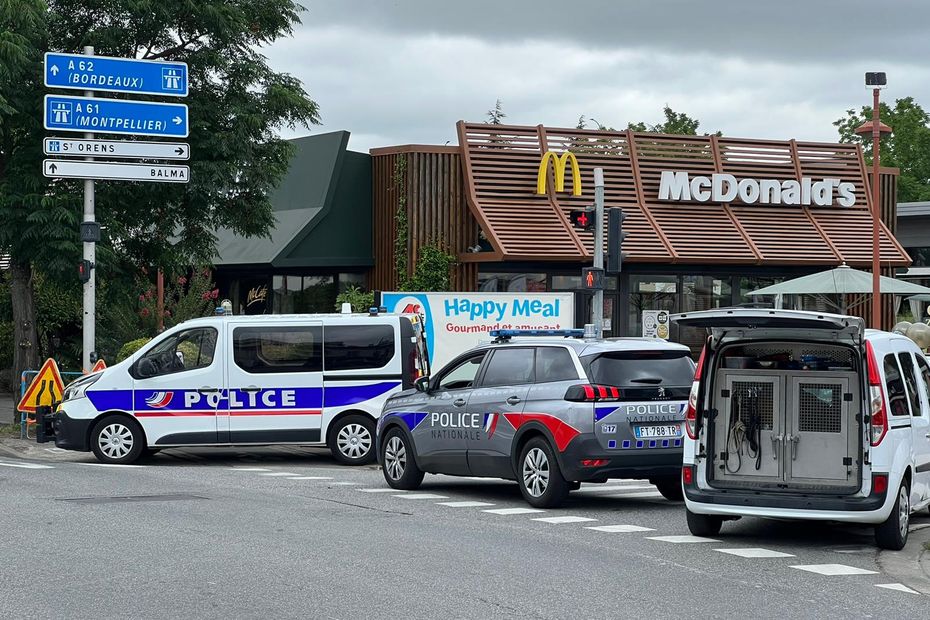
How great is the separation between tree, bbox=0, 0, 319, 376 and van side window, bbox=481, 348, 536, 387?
10.9 meters

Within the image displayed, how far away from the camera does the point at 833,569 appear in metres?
9.86

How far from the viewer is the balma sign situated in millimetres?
32750

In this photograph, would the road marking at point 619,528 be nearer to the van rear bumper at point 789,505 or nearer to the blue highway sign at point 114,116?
the van rear bumper at point 789,505

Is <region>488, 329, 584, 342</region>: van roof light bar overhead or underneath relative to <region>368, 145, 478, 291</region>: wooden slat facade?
underneath

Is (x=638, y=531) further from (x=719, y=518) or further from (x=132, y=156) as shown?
(x=132, y=156)

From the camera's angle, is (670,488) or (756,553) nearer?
(756,553)

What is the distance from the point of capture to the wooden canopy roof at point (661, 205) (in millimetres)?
30859

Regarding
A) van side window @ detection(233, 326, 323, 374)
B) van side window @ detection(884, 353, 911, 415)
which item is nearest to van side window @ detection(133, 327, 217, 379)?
van side window @ detection(233, 326, 323, 374)

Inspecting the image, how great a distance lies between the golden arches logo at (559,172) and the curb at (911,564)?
20.2 metres

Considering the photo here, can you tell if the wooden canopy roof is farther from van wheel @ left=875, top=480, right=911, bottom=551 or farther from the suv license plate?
van wheel @ left=875, top=480, right=911, bottom=551

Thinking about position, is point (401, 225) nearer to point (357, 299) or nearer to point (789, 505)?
point (357, 299)

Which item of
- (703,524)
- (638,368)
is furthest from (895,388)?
(638,368)

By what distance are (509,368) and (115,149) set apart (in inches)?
415

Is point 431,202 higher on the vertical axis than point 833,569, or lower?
higher
